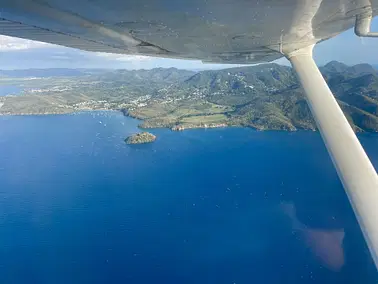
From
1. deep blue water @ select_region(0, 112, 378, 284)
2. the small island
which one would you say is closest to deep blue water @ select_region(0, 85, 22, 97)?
Answer: deep blue water @ select_region(0, 112, 378, 284)

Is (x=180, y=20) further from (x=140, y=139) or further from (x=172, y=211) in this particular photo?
(x=140, y=139)

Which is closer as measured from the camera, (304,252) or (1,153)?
(304,252)

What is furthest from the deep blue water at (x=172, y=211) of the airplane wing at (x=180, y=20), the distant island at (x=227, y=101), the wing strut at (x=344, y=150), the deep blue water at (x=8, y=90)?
the deep blue water at (x=8, y=90)

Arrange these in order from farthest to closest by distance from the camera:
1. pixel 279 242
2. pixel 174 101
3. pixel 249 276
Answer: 1. pixel 174 101
2. pixel 279 242
3. pixel 249 276

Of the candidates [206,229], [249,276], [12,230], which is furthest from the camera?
[12,230]

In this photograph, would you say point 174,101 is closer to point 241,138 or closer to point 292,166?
point 241,138

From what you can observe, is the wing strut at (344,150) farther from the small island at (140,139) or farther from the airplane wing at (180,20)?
the small island at (140,139)

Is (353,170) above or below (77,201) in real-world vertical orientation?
above

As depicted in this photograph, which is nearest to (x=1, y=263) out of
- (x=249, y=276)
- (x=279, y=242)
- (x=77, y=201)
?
(x=77, y=201)
